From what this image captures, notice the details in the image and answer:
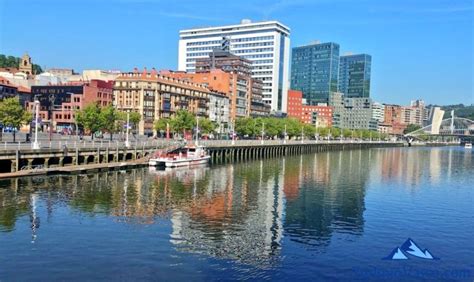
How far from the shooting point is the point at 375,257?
38.2 m

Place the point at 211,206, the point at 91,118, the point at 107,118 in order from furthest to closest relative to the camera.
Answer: the point at 107,118
the point at 91,118
the point at 211,206

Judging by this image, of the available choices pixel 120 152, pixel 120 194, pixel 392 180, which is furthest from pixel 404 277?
pixel 120 152

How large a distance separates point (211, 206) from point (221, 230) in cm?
1257

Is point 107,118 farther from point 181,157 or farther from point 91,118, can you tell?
point 181,157

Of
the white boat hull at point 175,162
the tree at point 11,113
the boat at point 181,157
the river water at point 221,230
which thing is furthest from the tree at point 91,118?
the river water at point 221,230

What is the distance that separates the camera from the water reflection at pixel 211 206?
137 ft

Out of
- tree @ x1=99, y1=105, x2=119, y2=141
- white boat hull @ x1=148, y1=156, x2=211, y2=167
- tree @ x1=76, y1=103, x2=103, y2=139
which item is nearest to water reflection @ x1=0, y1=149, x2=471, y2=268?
white boat hull @ x1=148, y1=156, x2=211, y2=167

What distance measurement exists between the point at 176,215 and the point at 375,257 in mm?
21259

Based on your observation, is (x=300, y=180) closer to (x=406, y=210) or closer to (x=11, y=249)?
(x=406, y=210)

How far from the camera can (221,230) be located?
45.1m

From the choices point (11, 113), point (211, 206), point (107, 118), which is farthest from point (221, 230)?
point (107, 118)

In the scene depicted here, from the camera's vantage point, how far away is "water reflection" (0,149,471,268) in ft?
137

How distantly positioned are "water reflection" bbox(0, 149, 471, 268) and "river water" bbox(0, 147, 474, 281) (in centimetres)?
12

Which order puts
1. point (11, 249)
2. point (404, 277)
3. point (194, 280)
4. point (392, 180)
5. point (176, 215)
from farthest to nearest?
point (392, 180), point (176, 215), point (11, 249), point (404, 277), point (194, 280)
